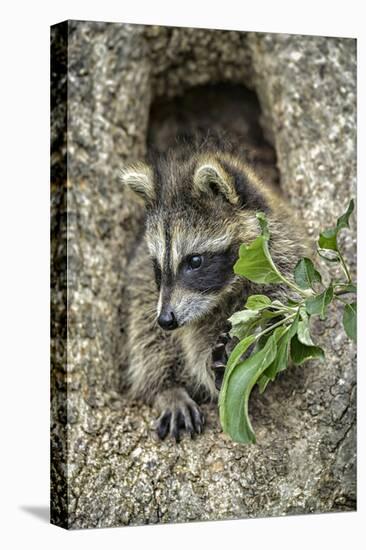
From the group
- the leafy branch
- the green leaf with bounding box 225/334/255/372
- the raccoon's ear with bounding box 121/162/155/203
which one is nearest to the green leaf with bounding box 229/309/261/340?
the leafy branch

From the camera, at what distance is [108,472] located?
16.6 ft

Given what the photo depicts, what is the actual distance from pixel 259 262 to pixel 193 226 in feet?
1.30

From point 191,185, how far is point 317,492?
6.28 ft

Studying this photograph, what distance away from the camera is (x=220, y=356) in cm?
520

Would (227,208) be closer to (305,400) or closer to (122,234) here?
(122,234)

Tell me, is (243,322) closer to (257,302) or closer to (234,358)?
(257,302)

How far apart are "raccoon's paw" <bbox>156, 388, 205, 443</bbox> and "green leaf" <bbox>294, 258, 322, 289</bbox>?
91cm

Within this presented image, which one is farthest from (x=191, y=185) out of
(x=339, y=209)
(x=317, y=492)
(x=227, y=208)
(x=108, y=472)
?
(x=317, y=492)

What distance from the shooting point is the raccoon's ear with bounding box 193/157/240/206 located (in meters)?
4.93

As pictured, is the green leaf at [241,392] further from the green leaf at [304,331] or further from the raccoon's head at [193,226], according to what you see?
the raccoon's head at [193,226]

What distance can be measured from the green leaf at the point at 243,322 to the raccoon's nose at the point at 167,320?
0.30 meters

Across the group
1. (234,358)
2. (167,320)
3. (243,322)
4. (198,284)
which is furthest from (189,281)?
(234,358)

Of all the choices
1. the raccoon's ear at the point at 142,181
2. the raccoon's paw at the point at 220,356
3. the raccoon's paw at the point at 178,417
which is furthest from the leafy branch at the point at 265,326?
the raccoon's ear at the point at 142,181

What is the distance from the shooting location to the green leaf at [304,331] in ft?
15.6
